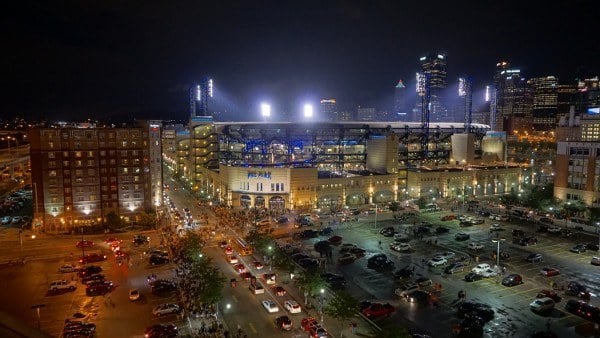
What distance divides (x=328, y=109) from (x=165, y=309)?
153185 mm

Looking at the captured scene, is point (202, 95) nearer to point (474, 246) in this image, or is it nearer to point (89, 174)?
point (89, 174)

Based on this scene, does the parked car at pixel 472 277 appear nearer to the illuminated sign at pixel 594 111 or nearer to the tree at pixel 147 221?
the tree at pixel 147 221

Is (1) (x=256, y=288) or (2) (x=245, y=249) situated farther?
(2) (x=245, y=249)

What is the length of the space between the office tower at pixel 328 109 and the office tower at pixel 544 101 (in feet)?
238

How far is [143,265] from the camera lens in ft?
96.0

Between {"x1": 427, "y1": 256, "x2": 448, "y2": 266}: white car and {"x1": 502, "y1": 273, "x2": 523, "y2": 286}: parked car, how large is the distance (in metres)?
4.11

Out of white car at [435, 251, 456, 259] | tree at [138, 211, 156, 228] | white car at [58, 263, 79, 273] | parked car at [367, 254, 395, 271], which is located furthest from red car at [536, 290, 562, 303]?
tree at [138, 211, 156, 228]

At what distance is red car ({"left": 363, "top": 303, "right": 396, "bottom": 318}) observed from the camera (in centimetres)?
2069

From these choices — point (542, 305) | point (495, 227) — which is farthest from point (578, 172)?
point (542, 305)

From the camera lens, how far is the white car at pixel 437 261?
1115 inches

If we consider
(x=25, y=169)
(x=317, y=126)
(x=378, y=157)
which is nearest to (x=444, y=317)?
(x=378, y=157)

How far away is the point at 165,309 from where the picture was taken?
2116 cm

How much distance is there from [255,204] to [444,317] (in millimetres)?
31592

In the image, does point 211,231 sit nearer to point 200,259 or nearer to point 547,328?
point 200,259
